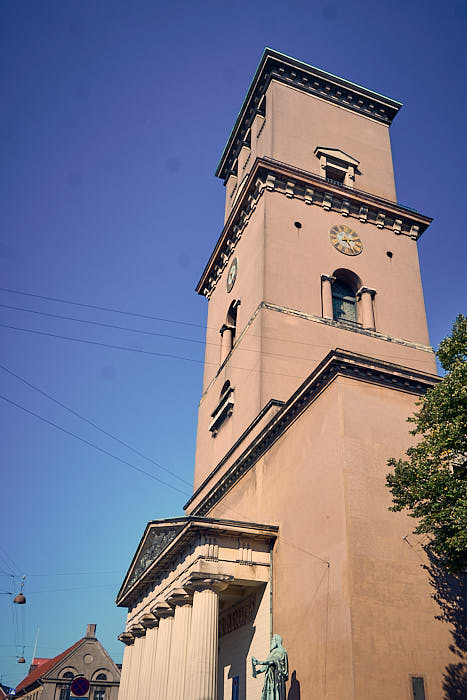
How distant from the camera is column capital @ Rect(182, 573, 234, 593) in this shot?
65.2ft

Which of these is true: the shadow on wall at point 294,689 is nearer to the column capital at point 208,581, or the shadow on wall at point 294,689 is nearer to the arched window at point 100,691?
the column capital at point 208,581

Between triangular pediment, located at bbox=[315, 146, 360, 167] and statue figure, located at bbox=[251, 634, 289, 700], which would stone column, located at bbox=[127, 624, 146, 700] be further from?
triangular pediment, located at bbox=[315, 146, 360, 167]

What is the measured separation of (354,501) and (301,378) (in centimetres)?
1001

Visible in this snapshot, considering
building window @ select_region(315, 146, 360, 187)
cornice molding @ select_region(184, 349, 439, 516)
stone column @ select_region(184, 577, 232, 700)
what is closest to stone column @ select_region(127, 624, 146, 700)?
stone column @ select_region(184, 577, 232, 700)

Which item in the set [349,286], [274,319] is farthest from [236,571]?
[349,286]

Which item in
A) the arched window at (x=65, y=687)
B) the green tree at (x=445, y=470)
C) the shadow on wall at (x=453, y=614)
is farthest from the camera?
the arched window at (x=65, y=687)

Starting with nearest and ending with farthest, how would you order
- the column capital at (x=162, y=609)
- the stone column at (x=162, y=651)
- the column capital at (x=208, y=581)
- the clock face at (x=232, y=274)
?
the column capital at (x=208, y=581) → the stone column at (x=162, y=651) → the column capital at (x=162, y=609) → the clock face at (x=232, y=274)

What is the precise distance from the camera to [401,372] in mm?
19844

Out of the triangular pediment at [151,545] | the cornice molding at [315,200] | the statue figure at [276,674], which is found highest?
the cornice molding at [315,200]

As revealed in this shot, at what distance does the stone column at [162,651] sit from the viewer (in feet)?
75.3

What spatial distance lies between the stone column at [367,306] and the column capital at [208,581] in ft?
45.7

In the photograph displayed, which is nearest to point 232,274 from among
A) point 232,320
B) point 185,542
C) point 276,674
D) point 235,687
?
point 232,320

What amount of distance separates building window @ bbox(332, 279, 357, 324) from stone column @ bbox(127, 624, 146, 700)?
16388 millimetres

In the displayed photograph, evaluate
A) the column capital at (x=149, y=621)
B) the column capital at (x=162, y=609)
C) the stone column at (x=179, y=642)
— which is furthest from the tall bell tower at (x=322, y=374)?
the column capital at (x=149, y=621)
